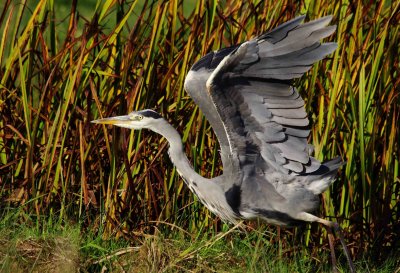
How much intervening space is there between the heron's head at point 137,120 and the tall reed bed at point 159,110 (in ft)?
0.56

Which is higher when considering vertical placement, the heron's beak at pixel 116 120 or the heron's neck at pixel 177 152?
the heron's beak at pixel 116 120

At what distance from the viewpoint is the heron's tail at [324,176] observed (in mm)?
4562

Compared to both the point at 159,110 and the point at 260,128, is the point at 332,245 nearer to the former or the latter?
the point at 260,128

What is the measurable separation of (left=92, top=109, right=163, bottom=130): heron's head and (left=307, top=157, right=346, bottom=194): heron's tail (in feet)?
2.70

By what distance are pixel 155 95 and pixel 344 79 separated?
1017mm

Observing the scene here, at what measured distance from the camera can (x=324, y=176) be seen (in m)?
4.60

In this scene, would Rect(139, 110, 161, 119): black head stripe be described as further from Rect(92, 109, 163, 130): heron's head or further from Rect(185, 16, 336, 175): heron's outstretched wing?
Rect(185, 16, 336, 175): heron's outstretched wing

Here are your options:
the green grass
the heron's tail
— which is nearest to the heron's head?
the green grass

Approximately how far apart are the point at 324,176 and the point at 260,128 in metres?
0.41

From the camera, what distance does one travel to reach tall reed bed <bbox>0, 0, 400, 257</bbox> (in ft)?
15.8

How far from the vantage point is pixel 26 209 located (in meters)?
4.80

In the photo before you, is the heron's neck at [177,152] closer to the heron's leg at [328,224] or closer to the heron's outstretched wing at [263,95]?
the heron's outstretched wing at [263,95]

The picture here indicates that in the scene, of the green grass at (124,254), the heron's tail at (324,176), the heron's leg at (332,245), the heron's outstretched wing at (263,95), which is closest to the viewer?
the green grass at (124,254)

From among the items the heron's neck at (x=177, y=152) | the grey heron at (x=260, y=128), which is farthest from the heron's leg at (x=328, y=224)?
the heron's neck at (x=177, y=152)
